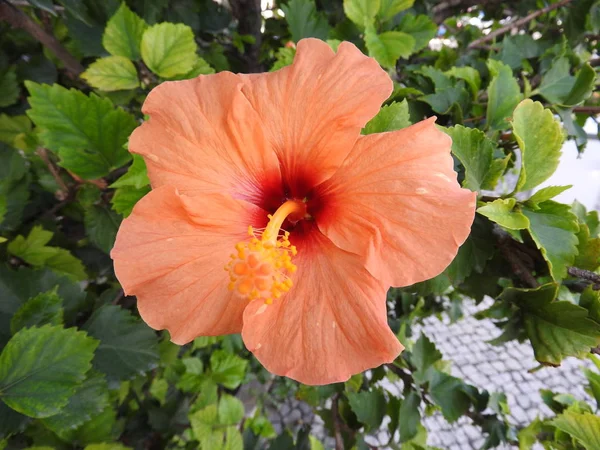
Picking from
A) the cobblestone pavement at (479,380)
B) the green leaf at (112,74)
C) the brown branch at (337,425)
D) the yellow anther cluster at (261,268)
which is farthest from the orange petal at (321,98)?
the cobblestone pavement at (479,380)

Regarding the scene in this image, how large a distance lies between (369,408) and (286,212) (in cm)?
65

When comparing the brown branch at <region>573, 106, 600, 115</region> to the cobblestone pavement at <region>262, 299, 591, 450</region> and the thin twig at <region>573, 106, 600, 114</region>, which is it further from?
the cobblestone pavement at <region>262, 299, 591, 450</region>

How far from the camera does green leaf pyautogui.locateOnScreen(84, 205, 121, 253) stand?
84 centimetres

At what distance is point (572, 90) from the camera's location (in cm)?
71

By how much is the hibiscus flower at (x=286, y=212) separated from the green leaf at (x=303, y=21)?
0.44m

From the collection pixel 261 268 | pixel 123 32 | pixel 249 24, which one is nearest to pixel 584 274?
pixel 261 268

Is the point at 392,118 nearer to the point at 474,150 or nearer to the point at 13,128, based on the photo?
the point at 474,150

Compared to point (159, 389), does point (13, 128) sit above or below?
above

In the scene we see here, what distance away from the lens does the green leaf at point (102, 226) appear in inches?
32.9

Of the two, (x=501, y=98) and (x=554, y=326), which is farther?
(x=501, y=98)

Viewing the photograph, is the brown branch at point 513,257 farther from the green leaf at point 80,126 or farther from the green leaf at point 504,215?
the green leaf at point 80,126

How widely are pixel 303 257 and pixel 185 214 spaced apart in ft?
0.51

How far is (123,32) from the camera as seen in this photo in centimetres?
79

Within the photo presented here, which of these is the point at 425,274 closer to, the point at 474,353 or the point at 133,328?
the point at 133,328
